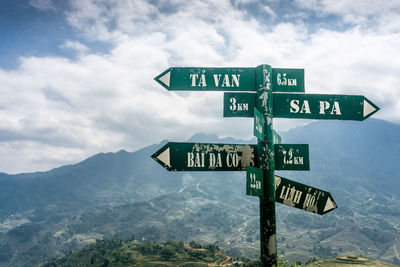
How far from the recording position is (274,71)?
15.9ft

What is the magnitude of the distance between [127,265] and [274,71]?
491ft

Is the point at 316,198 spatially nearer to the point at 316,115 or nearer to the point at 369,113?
the point at 316,115

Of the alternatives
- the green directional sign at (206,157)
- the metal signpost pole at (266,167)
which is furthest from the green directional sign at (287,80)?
the green directional sign at (206,157)

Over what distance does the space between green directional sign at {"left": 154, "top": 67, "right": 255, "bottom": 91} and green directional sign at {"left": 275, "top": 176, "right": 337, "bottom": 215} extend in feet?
5.02

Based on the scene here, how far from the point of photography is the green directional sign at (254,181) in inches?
152

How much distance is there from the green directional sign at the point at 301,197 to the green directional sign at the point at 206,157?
19.7 inches

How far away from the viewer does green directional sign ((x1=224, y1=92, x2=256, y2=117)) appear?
472 cm

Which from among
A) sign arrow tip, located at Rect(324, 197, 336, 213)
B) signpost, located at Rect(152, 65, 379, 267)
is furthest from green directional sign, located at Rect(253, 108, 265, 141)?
sign arrow tip, located at Rect(324, 197, 336, 213)

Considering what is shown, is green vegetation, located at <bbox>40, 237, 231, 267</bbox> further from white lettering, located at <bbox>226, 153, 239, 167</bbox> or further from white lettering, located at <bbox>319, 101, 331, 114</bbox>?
white lettering, located at <bbox>319, 101, 331, 114</bbox>

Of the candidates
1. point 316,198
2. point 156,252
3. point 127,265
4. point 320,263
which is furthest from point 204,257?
point 316,198

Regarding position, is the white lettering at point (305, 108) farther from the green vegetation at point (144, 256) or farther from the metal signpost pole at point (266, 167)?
the green vegetation at point (144, 256)

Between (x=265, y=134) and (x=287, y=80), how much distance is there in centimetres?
106

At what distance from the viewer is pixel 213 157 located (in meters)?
4.52

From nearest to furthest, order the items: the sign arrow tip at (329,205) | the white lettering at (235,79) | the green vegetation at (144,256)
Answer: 1. the sign arrow tip at (329,205)
2. the white lettering at (235,79)
3. the green vegetation at (144,256)
